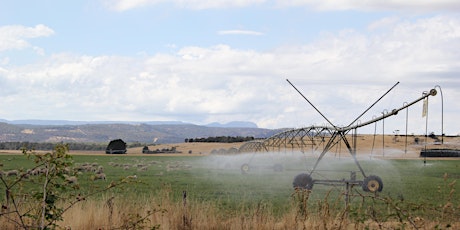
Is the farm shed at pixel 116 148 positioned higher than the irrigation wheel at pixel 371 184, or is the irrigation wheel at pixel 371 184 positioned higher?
the farm shed at pixel 116 148

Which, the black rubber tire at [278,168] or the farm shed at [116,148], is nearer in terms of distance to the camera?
the black rubber tire at [278,168]

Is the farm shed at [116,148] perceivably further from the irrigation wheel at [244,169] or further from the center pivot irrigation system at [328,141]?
the center pivot irrigation system at [328,141]

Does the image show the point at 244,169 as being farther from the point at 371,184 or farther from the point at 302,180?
the point at 371,184

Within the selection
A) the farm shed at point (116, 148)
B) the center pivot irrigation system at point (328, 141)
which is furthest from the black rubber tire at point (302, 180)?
the farm shed at point (116, 148)

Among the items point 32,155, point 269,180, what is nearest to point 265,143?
point 269,180

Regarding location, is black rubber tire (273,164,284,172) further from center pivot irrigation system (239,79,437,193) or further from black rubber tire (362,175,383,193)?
black rubber tire (362,175,383,193)

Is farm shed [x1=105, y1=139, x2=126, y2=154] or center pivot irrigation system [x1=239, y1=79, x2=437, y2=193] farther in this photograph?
farm shed [x1=105, y1=139, x2=126, y2=154]

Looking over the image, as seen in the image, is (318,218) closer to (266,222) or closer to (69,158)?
(266,222)

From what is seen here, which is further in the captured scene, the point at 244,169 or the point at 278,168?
the point at 244,169

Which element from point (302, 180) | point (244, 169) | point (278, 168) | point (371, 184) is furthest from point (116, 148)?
point (371, 184)

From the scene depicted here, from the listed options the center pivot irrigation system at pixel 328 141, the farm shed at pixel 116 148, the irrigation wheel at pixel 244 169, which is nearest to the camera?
the center pivot irrigation system at pixel 328 141

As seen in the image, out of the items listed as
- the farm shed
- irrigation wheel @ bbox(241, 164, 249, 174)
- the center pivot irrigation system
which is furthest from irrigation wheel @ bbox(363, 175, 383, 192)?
the farm shed

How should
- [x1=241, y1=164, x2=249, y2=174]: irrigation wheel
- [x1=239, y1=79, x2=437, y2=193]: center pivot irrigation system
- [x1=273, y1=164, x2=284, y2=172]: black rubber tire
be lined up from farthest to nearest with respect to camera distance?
1. [x1=241, y1=164, x2=249, y2=174]: irrigation wheel
2. [x1=273, y1=164, x2=284, y2=172]: black rubber tire
3. [x1=239, y1=79, x2=437, y2=193]: center pivot irrigation system

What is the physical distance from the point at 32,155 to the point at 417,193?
28510 mm
